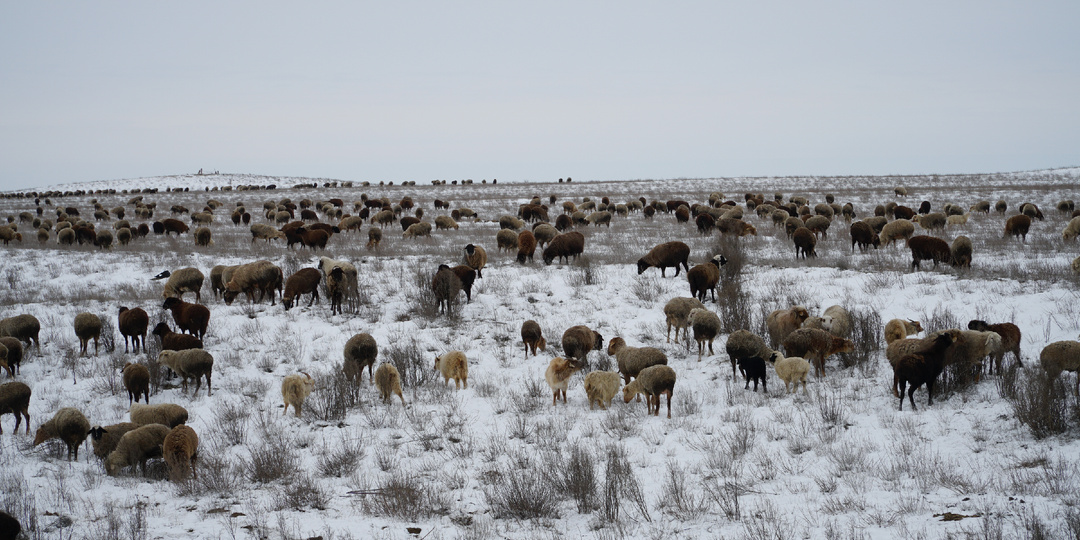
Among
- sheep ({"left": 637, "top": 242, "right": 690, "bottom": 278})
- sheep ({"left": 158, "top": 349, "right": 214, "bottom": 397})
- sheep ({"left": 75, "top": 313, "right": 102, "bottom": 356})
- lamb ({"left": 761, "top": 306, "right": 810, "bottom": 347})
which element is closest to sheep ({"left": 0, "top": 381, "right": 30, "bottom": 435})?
sheep ({"left": 158, "top": 349, "right": 214, "bottom": 397})

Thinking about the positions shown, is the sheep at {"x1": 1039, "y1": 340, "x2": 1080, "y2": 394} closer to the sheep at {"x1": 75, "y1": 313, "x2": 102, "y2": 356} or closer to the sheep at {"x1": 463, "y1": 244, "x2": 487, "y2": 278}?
the sheep at {"x1": 463, "y1": 244, "x2": 487, "y2": 278}

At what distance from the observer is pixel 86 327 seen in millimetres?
10789

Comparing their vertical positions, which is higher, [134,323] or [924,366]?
[924,366]

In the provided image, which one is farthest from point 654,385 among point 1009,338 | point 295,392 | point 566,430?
point 295,392

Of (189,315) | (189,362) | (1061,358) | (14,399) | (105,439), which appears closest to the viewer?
(1061,358)

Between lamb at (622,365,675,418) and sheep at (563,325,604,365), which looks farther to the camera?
sheep at (563,325,604,365)

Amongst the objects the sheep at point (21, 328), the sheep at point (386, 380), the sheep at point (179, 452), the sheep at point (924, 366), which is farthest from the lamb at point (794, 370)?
the sheep at point (21, 328)

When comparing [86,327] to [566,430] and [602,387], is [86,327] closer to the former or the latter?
[566,430]

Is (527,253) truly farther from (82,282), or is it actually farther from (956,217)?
(956,217)

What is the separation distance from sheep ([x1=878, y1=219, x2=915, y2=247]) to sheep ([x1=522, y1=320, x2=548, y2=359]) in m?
13.7

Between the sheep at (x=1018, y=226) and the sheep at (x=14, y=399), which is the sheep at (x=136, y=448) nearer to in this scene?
the sheep at (x=14, y=399)

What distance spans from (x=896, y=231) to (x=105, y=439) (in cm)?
2024

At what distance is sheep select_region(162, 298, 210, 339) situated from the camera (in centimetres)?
1116

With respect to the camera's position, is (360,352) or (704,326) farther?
(704,326)
